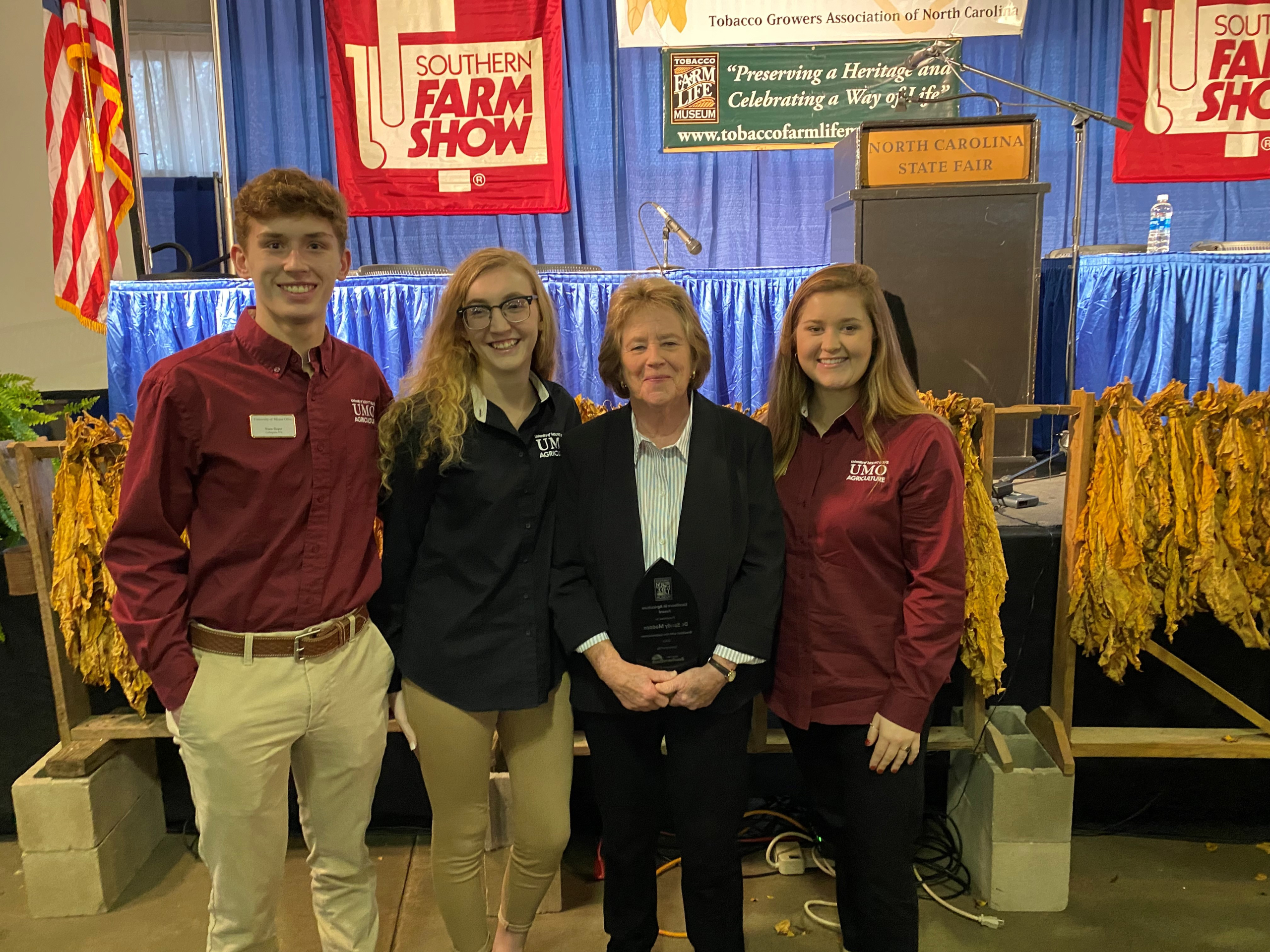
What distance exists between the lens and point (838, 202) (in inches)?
139

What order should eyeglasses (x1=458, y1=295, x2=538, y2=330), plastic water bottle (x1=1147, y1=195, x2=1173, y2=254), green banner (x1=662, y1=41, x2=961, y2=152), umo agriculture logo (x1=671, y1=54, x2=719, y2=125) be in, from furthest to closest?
umo agriculture logo (x1=671, y1=54, x2=719, y2=125) < green banner (x1=662, y1=41, x2=961, y2=152) < plastic water bottle (x1=1147, y1=195, x2=1173, y2=254) < eyeglasses (x1=458, y1=295, x2=538, y2=330)

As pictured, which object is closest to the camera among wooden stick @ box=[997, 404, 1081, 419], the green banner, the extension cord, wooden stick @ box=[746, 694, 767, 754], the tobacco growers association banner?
wooden stick @ box=[997, 404, 1081, 419]

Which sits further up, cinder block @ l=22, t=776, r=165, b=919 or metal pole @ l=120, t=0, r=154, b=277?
metal pole @ l=120, t=0, r=154, b=277

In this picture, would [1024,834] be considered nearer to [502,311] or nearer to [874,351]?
[874,351]

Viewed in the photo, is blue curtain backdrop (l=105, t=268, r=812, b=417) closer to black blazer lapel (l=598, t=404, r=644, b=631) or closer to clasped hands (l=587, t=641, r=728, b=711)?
black blazer lapel (l=598, t=404, r=644, b=631)

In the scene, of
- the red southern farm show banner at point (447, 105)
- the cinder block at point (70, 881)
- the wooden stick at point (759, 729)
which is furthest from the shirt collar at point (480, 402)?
the red southern farm show banner at point (447, 105)

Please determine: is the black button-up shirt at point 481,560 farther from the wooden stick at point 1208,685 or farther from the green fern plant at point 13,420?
the wooden stick at point 1208,685

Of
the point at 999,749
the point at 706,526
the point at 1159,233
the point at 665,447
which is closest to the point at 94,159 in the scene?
the point at 665,447

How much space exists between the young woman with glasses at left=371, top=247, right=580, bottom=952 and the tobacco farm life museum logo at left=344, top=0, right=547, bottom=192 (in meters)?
4.21

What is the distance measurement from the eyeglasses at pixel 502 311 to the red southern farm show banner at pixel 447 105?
160 inches

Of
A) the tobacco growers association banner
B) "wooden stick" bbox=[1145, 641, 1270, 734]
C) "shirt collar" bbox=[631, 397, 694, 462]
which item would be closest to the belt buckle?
"shirt collar" bbox=[631, 397, 694, 462]

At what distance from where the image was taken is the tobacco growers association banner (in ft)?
16.4

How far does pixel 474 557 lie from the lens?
1559 mm

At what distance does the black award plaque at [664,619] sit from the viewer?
148cm
